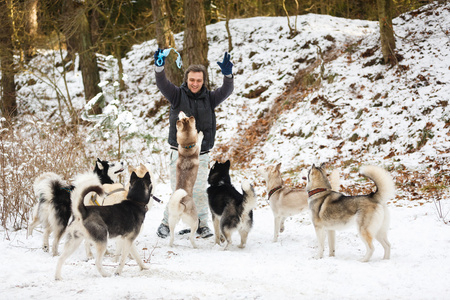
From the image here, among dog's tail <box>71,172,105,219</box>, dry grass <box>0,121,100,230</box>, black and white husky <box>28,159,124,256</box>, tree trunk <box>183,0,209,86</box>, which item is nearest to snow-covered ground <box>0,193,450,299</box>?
black and white husky <box>28,159,124,256</box>

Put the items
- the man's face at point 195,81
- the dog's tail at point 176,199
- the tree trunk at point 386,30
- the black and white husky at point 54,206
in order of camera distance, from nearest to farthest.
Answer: the black and white husky at point 54,206
the dog's tail at point 176,199
the man's face at point 195,81
the tree trunk at point 386,30

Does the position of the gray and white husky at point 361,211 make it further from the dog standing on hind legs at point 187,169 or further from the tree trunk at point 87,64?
the tree trunk at point 87,64

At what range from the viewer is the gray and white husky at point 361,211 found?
4344mm

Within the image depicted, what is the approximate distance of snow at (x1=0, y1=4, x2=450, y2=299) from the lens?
11.8 feet

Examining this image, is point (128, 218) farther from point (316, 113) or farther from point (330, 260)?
point (316, 113)

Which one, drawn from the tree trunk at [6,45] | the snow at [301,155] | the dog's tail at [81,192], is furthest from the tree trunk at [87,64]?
the dog's tail at [81,192]

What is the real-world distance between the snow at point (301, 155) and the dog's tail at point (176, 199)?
0.63 m

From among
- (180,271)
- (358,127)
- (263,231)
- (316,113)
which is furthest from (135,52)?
(180,271)

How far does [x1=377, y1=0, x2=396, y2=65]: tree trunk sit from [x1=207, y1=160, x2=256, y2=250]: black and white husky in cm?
878

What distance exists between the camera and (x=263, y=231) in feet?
21.2

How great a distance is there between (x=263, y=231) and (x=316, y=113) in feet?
21.3

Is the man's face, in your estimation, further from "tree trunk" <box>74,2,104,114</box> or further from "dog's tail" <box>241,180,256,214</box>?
"tree trunk" <box>74,2,104,114</box>

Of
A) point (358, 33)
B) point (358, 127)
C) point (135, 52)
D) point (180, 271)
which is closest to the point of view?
point (180, 271)

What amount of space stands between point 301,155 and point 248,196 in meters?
5.60
